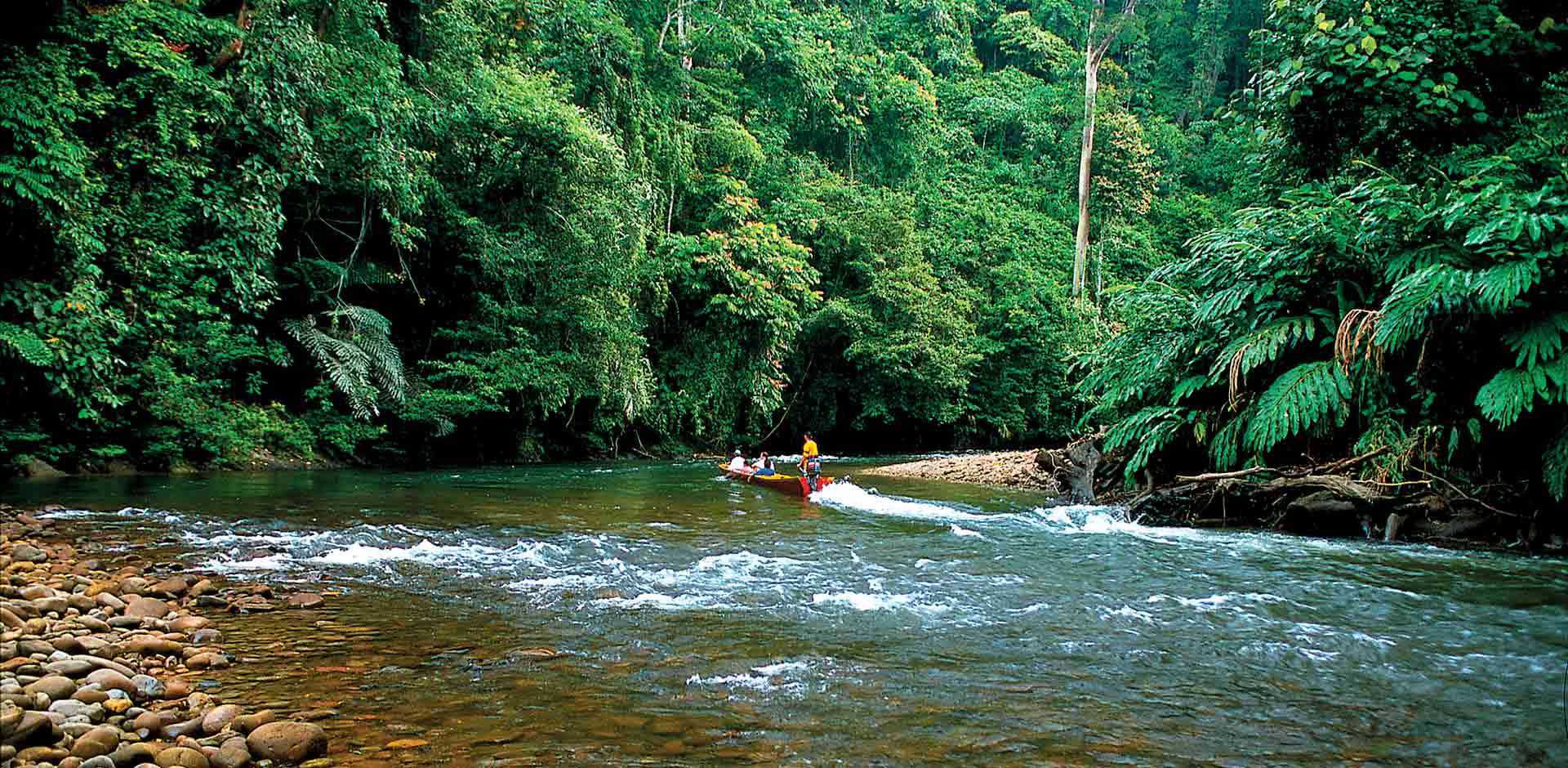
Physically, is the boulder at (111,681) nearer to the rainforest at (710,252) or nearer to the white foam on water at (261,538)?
the white foam on water at (261,538)

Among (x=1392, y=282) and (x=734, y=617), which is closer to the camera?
(x=734, y=617)

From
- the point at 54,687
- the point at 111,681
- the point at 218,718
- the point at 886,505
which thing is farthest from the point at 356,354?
the point at 218,718

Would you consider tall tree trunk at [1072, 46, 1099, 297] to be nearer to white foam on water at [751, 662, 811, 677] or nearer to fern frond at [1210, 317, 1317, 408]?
fern frond at [1210, 317, 1317, 408]

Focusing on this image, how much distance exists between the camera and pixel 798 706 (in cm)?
388

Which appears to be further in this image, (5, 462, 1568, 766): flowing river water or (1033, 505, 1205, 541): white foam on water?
(1033, 505, 1205, 541): white foam on water

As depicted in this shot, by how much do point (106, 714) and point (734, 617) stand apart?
308 cm

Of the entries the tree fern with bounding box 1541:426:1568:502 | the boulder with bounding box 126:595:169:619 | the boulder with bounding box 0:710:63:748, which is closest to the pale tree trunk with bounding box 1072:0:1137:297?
the tree fern with bounding box 1541:426:1568:502

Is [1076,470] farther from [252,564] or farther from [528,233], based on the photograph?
[528,233]

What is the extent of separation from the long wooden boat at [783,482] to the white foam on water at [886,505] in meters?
0.15

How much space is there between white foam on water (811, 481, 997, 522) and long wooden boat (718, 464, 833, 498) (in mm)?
154

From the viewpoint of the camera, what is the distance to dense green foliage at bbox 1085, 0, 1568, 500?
307 inches

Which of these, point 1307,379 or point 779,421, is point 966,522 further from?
point 779,421

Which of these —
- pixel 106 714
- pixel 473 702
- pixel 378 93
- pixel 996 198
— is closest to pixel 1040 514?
pixel 473 702

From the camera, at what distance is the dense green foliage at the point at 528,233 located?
1135cm
